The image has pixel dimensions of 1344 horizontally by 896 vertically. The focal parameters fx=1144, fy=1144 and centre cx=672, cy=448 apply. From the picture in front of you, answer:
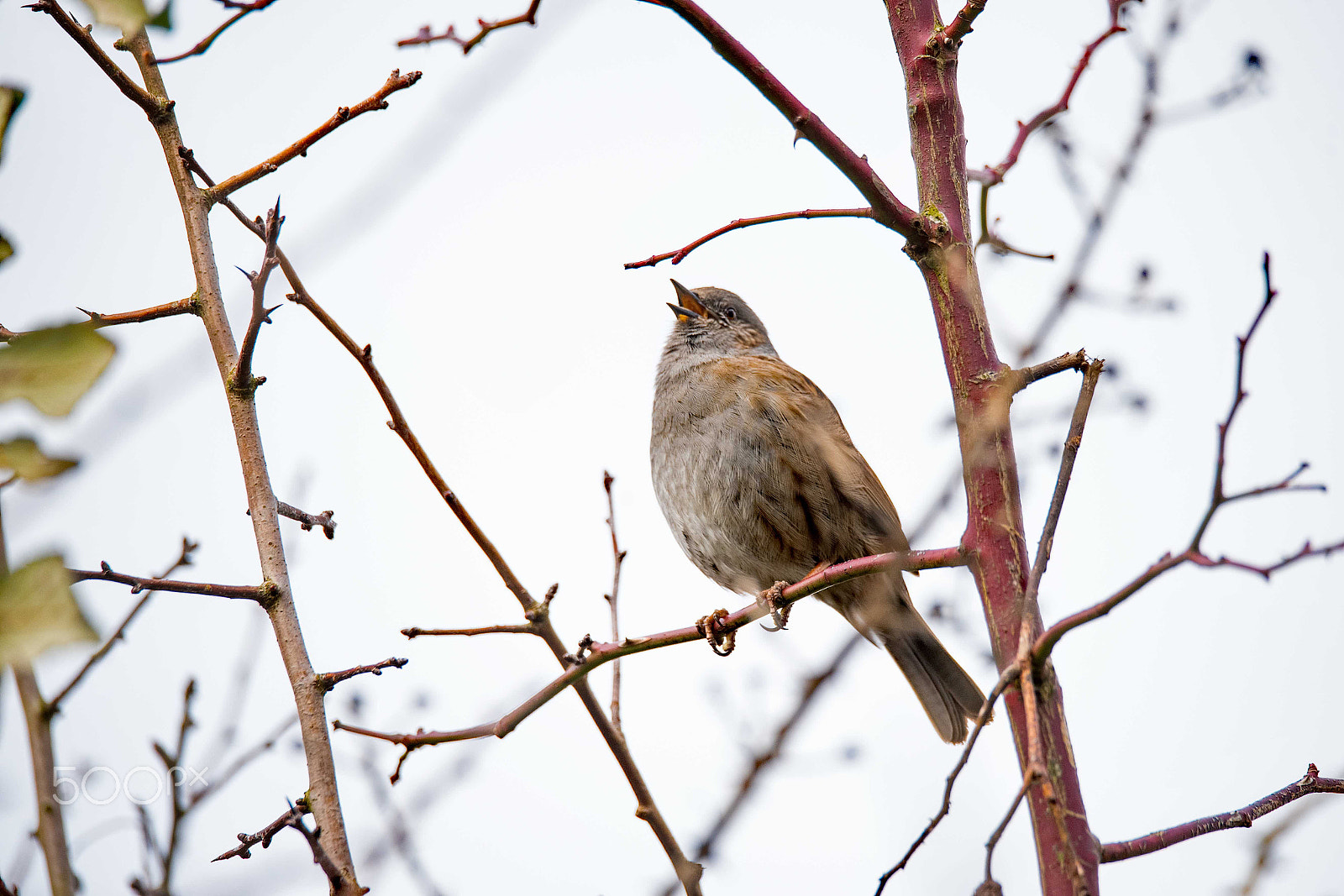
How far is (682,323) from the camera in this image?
22.6 feet

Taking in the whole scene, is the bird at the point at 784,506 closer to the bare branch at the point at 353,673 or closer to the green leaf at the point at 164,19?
the bare branch at the point at 353,673

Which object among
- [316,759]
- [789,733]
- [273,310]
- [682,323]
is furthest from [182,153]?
[682,323]

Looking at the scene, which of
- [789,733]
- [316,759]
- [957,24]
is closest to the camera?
[316,759]

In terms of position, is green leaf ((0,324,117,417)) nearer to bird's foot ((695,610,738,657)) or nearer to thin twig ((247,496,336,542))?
thin twig ((247,496,336,542))

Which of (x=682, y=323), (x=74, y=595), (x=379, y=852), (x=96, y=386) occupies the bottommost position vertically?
(x=74, y=595)

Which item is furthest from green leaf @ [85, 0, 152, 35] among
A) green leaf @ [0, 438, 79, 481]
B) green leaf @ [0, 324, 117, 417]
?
green leaf @ [0, 438, 79, 481]

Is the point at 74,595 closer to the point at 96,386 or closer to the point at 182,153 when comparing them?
the point at 96,386

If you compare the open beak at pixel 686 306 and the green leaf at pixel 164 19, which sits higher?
the open beak at pixel 686 306

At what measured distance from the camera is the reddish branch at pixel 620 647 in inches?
98.0

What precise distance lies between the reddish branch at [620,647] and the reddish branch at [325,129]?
124cm

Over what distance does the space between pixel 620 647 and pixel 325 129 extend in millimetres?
1374

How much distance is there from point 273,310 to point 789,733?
2.23 meters

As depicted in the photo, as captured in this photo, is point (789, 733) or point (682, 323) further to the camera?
point (682, 323)

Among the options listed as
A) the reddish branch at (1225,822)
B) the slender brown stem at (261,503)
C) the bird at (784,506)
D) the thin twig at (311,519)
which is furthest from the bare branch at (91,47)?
the bird at (784,506)
